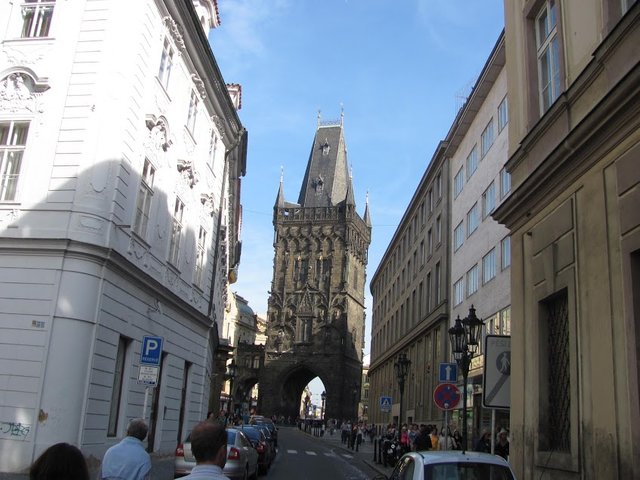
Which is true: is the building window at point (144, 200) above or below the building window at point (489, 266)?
below

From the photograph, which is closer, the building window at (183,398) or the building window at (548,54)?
the building window at (548,54)

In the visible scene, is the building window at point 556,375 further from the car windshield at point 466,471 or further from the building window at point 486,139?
the building window at point 486,139

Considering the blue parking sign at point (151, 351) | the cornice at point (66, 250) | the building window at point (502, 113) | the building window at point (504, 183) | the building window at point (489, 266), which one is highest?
the building window at point (502, 113)

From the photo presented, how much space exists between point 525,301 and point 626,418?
419 cm

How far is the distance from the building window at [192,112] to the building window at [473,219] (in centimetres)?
1442

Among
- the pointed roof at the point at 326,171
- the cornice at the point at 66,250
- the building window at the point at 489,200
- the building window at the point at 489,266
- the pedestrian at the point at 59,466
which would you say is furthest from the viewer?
the pointed roof at the point at 326,171

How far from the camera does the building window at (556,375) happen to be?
10594 mm

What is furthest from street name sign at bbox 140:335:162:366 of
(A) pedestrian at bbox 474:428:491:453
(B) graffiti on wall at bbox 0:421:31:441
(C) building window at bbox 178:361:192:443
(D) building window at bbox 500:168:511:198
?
(D) building window at bbox 500:168:511:198

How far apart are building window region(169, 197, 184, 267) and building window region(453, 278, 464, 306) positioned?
17.0 m

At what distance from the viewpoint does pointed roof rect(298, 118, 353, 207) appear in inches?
4245

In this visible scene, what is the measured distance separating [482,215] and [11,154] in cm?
2073

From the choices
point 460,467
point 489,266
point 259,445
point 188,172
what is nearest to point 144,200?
point 188,172

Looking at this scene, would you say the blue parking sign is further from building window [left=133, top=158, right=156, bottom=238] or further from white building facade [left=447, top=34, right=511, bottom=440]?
white building facade [left=447, top=34, right=511, bottom=440]

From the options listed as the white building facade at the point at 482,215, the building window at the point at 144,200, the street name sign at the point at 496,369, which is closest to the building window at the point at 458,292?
the white building facade at the point at 482,215
